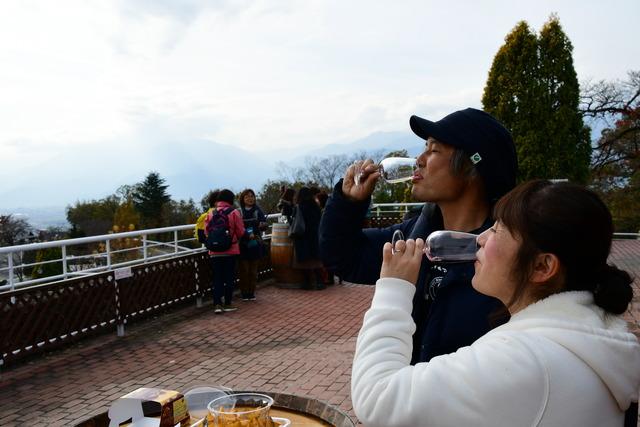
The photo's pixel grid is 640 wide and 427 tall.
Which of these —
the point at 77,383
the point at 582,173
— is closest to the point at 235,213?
the point at 77,383

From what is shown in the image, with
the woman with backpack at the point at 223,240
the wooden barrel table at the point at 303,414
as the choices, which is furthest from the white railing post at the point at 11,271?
the wooden barrel table at the point at 303,414

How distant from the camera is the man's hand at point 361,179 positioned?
6.07ft

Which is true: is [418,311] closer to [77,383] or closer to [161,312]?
[77,383]

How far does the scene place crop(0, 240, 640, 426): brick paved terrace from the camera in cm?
482

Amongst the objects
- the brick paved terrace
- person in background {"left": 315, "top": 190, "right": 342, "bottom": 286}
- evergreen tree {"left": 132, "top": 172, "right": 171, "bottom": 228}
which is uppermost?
evergreen tree {"left": 132, "top": 172, "right": 171, "bottom": 228}

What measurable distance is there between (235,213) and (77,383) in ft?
10.6

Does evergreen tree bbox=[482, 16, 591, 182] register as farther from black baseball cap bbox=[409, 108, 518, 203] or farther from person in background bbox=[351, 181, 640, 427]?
person in background bbox=[351, 181, 640, 427]

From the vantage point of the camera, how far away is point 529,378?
974 millimetres

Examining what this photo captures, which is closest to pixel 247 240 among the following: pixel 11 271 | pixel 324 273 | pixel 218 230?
pixel 218 230

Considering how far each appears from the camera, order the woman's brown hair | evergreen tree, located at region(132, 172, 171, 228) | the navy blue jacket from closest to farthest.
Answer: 1. the woman's brown hair
2. the navy blue jacket
3. evergreen tree, located at region(132, 172, 171, 228)

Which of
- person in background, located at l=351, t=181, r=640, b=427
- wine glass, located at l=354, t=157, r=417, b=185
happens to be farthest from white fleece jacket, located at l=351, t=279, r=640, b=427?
wine glass, located at l=354, t=157, r=417, b=185

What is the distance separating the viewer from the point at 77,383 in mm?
5270

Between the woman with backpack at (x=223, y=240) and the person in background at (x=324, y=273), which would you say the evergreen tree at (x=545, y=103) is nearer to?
the person in background at (x=324, y=273)

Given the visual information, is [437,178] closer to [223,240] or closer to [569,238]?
[569,238]
